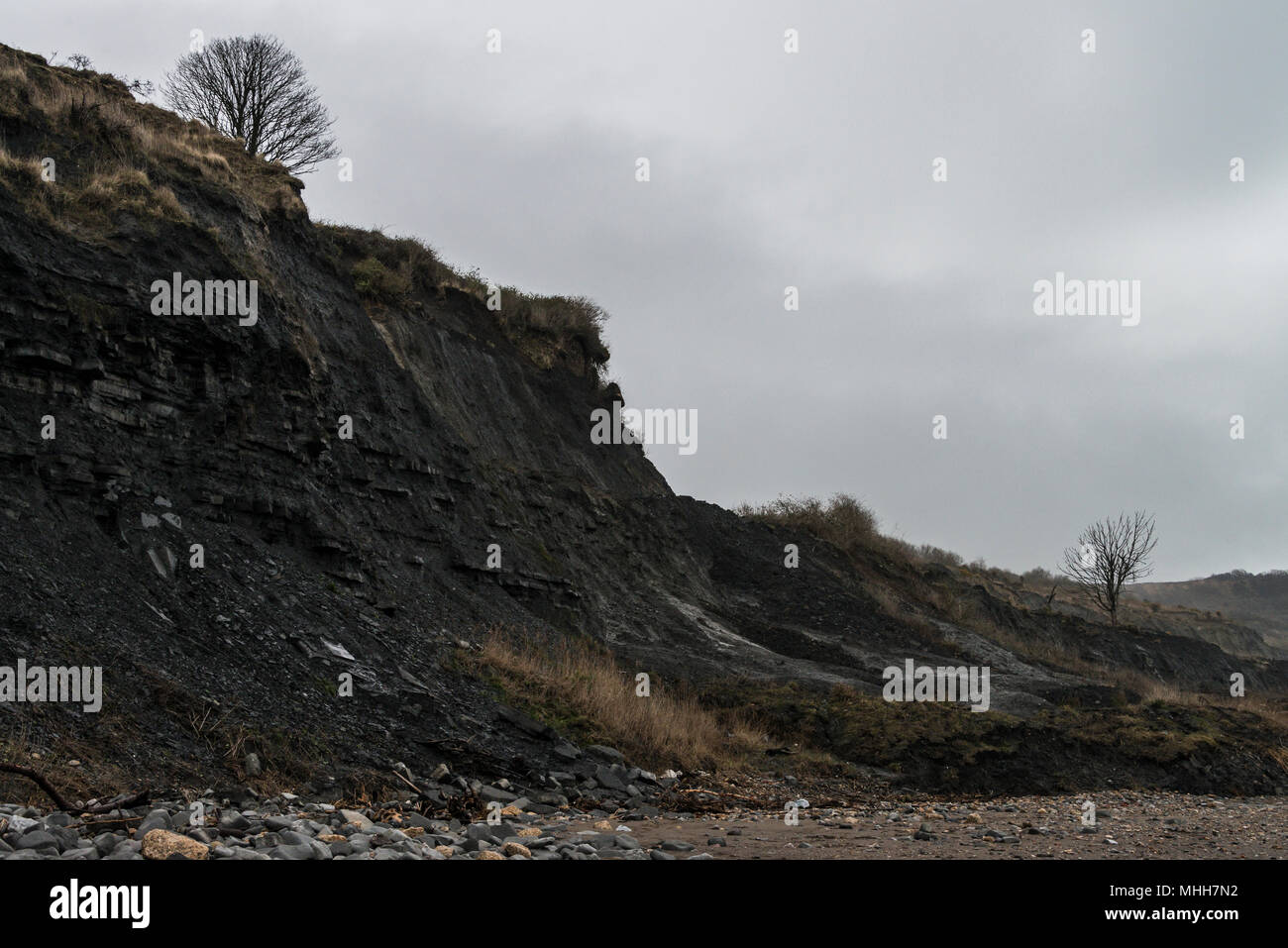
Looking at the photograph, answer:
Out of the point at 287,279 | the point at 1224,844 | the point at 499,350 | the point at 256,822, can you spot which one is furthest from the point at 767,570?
the point at 256,822

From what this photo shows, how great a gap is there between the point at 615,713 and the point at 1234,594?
120012 millimetres

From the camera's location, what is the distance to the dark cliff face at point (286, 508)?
11742 millimetres

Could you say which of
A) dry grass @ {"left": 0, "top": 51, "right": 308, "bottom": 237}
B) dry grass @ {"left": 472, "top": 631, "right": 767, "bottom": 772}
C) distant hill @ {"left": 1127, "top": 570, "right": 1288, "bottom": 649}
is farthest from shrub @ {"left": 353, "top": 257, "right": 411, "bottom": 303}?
distant hill @ {"left": 1127, "top": 570, "right": 1288, "bottom": 649}

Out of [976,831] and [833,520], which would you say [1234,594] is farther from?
[976,831]

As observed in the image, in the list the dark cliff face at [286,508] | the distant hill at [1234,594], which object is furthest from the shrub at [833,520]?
the distant hill at [1234,594]

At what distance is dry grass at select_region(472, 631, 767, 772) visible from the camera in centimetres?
1494

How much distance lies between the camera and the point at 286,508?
55.7 ft

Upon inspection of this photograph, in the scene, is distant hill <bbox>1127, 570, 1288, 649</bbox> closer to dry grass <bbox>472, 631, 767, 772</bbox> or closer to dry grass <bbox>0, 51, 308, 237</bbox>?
dry grass <bbox>472, 631, 767, 772</bbox>

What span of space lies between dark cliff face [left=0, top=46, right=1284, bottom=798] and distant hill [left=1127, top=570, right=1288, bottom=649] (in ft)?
302

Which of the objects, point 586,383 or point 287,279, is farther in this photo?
point 586,383

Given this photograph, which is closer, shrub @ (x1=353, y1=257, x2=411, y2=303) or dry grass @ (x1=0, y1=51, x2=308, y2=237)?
dry grass @ (x1=0, y1=51, x2=308, y2=237)
